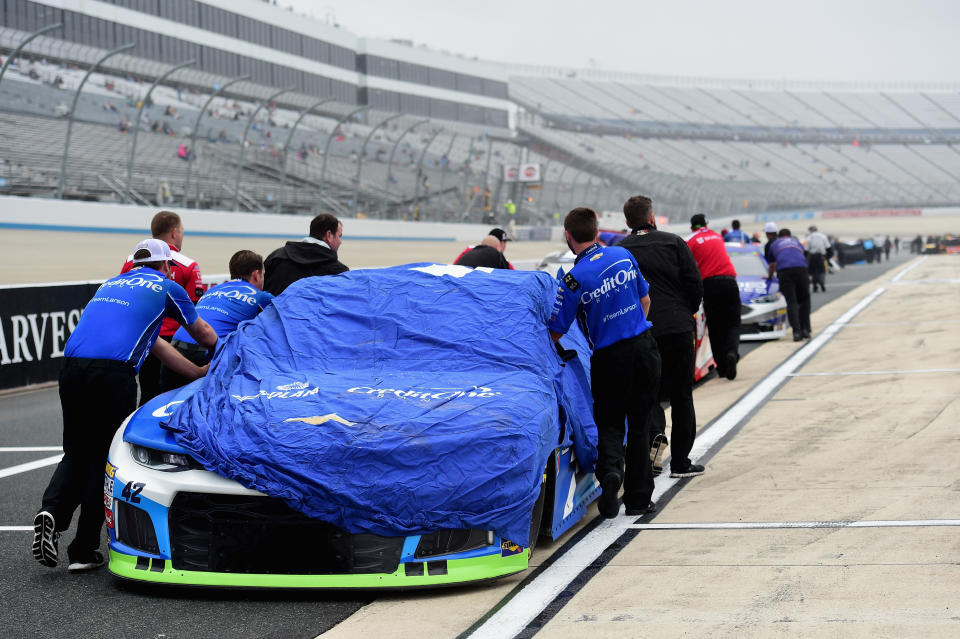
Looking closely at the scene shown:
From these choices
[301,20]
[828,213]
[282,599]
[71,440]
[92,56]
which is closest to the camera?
[282,599]

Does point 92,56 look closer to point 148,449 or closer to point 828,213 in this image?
point 148,449

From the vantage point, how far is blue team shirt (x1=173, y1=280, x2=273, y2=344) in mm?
6051

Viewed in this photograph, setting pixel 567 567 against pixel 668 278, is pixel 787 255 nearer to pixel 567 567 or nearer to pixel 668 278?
pixel 668 278

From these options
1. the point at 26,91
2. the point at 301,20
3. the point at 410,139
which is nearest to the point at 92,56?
the point at 26,91

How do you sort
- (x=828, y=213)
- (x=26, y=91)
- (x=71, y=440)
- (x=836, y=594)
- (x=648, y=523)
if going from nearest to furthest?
1. (x=836, y=594)
2. (x=71, y=440)
3. (x=648, y=523)
4. (x=26, y=91)
5. (x=828, y=213)

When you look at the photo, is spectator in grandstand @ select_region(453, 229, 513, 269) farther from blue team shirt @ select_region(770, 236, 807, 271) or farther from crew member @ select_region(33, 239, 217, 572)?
blue team shirt @ select_region(770, 236, 807, 271)

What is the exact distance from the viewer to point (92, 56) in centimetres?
5025

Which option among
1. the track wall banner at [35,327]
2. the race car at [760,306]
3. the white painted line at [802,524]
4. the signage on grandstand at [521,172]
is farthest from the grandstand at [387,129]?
the white painted line at [802,524]

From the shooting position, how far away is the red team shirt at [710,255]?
9688 millimetres

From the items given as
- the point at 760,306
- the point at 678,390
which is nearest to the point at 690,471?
the point at 678,390

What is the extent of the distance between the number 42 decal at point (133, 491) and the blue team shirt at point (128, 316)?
811mm

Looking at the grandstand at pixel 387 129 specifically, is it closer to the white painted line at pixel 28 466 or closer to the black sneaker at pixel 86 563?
the white painted line at pixel 28 466

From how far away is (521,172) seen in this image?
5259 centimetres

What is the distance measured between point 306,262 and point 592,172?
50.7 metres
